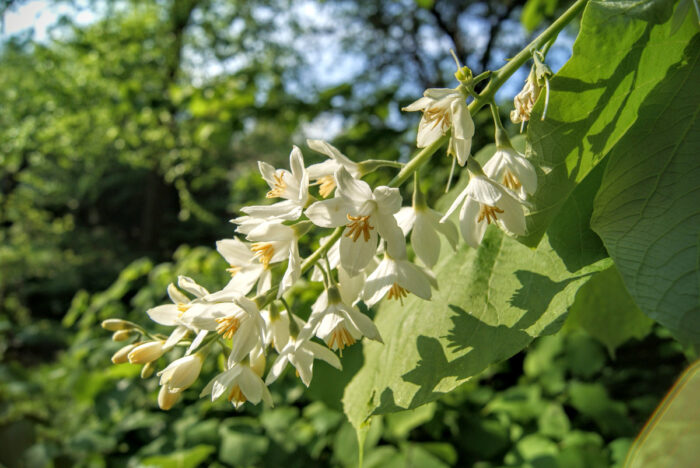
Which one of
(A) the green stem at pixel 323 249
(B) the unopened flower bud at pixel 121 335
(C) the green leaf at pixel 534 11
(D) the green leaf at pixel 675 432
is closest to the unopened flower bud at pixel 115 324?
(B) the unopened flower bud at pixel 121 335

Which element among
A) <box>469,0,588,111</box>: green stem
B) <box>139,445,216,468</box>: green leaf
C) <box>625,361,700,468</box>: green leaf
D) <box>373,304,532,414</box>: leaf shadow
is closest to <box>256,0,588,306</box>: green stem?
<box>469,0,588,111</box>: green stem

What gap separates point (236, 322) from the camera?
0.71 m

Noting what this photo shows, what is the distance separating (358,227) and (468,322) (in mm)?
189

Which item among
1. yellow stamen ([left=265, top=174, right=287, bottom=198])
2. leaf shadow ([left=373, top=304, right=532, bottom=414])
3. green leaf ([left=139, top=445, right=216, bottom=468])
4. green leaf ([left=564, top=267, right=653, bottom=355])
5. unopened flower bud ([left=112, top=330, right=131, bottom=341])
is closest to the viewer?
leaf shadow ([left=373, top=304, right=532, bottom=414])

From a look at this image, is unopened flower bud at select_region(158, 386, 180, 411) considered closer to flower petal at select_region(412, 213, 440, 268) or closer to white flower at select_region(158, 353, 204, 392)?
white flower at select_region(158, 353, 204, 392)

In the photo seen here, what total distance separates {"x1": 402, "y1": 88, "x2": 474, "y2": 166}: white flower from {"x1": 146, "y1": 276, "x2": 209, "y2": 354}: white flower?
38 centimetres

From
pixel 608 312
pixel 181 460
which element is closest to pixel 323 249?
pixel 608 312

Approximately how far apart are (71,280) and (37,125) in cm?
845

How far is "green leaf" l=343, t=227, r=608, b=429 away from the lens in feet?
2.01

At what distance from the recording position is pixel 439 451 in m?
2.22

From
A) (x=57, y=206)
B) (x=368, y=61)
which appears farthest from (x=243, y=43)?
(x=57, y=206)

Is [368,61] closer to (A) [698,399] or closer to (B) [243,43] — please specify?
(B) [243,43]

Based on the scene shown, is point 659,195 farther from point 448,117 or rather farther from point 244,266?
point 244,266

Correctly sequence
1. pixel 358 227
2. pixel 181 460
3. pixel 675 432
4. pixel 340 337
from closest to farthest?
pixel 675 432, pixel 358 227, pixel 340 337, pixel 181 460
